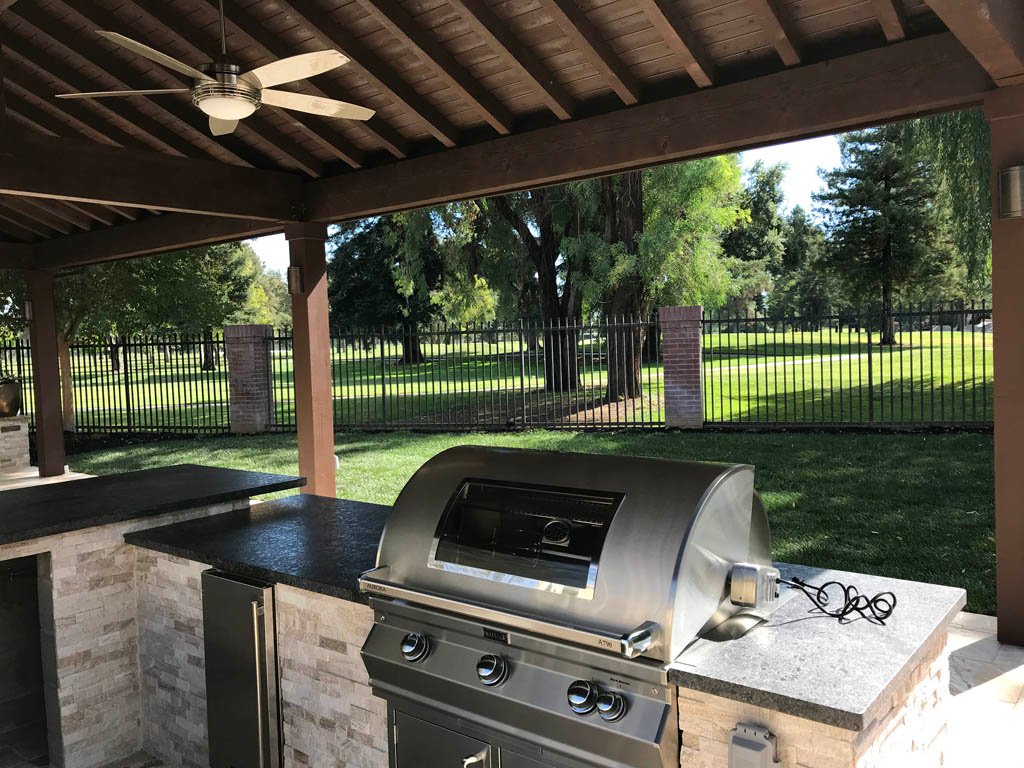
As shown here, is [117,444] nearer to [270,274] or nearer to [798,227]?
[798,227]

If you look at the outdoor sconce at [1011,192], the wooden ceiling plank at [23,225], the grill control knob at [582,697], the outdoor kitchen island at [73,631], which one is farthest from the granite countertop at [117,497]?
the wooden ceiling plank at [23,225]

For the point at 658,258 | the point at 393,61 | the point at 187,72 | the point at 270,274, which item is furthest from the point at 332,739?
the point at 270,274

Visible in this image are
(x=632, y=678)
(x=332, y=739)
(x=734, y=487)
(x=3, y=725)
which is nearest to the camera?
(x=632, y=678)

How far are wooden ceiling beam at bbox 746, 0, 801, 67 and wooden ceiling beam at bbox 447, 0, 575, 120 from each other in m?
1.24

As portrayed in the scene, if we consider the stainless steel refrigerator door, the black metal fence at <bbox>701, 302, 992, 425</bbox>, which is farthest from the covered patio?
the black metal fence at <bbox>701, 302, 992, 425</bbox>

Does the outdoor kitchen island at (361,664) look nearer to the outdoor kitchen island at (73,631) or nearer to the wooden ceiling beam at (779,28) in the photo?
the outdoor kitchen island at (73,631)

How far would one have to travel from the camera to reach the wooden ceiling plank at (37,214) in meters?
8.18

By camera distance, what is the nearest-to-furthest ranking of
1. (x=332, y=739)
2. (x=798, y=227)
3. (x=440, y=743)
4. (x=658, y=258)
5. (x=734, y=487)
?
(x=734, y=487) → (x=440, y=743) → (x=332, y=739) → (x=658, y=258) → (x=798, y=227)

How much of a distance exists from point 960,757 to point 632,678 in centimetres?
189

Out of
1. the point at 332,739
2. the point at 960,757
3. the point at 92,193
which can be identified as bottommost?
the point at 960,757

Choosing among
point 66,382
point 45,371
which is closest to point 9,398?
point 45,371

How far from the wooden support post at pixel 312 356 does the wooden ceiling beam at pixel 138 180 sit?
0.29m

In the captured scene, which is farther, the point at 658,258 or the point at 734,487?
the point at 658,258

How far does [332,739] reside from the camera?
287cm
